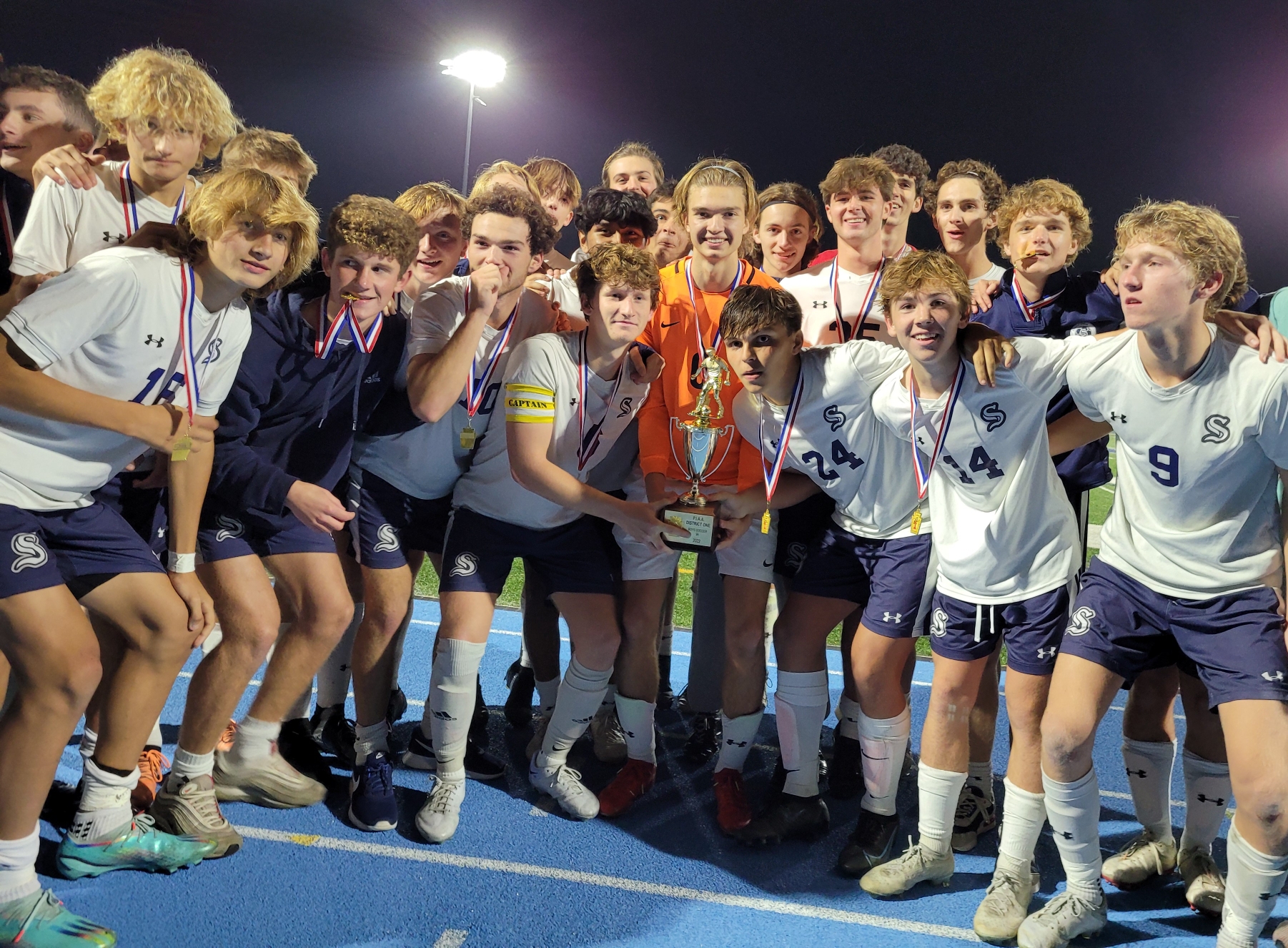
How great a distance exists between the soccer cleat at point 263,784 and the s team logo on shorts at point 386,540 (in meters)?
0.82

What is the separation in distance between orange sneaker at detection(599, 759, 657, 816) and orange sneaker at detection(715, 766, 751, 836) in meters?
0.28

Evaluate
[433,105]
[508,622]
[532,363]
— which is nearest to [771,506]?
[532,363]

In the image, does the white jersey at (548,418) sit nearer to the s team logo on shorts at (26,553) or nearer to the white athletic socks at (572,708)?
the white athletic socks at (572,708)

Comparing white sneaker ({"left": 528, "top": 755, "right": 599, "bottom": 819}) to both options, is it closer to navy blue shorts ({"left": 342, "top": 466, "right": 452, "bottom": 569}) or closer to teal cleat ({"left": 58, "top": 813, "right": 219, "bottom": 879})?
navy blue shorts ({"left": 342, "top": 466, "right": 452, "bottom": 569})

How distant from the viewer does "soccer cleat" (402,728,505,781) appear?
3691mm

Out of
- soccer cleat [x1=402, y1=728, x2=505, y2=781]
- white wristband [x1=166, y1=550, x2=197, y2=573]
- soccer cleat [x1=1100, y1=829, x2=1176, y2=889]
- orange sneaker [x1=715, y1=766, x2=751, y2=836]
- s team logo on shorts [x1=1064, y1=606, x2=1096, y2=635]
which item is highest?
s team logo on shorts [x1=1064, y1=606, x2=1096, y2=635]

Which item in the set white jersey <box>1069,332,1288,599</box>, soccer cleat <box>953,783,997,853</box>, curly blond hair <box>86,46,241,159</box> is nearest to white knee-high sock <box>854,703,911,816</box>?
soccer cleat <box>953,783,997,853</box>

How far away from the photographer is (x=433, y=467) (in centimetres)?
348

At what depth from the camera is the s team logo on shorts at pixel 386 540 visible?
343cm

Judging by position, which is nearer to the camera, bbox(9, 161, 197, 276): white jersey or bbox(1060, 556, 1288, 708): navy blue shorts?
bbox(1060, 556, 1288, 708): navy blue shorts

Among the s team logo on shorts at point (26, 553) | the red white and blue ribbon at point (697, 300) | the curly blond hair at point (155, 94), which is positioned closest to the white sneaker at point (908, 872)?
the red white and blue ribbon at point (697, 300)

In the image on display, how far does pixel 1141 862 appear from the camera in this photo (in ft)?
10.0

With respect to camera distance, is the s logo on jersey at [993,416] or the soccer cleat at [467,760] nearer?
the s logo on jersey at [993,416]

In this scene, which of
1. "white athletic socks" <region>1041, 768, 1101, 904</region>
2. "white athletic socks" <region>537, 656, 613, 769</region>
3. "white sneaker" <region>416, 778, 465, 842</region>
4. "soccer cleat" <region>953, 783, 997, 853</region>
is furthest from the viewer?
"white athletic socks" <region>537, 656, 613, 769</region>
